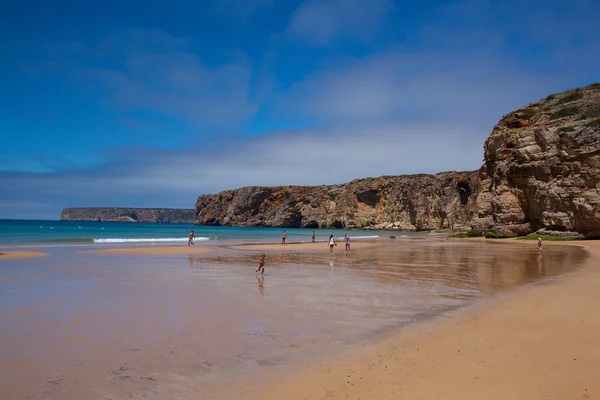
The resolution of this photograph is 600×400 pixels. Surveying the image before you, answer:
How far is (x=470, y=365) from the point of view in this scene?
6477 millimetres

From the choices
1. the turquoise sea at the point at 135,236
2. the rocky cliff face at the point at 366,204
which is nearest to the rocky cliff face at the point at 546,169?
the turquoise sea at the point at 135,236

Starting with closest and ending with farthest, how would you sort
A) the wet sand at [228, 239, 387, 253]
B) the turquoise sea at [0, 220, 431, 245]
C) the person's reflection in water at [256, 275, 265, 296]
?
the person's reflection in water at [256, 275, 265, 296] < the wet sand at [228, 239, 387, 253] < the turquoise sea at [0, 220, 431, 245]

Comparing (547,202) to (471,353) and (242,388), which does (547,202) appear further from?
(242,388)

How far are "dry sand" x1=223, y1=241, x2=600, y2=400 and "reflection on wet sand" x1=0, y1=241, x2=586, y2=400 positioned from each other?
2.50ft

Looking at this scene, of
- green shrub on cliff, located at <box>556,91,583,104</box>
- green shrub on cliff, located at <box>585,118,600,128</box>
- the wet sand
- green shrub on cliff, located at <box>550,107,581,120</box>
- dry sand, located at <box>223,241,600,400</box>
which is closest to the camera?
dry sand, located at <box>223,241,600,400</box>

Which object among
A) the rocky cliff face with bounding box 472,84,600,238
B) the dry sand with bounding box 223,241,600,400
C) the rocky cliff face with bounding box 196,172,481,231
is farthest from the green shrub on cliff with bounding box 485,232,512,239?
the dry sand with bounding box 223,241,600,400

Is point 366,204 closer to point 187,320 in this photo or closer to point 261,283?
point 261,283

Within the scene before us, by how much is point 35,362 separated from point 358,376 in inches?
202

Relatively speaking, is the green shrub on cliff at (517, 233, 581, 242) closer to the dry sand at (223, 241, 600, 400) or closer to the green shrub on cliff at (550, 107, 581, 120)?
the green shrub on cliff at (550, 107, 581, 120)

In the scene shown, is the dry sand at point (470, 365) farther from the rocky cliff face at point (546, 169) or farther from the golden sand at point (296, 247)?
the rocky cliff face at point (546, 169)

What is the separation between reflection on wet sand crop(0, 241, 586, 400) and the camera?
A: 6.35m

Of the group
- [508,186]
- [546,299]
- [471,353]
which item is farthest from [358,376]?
[508,186]

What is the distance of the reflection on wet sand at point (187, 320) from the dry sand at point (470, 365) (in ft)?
2.50

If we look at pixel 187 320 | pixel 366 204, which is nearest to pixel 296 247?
pixel 187 320
